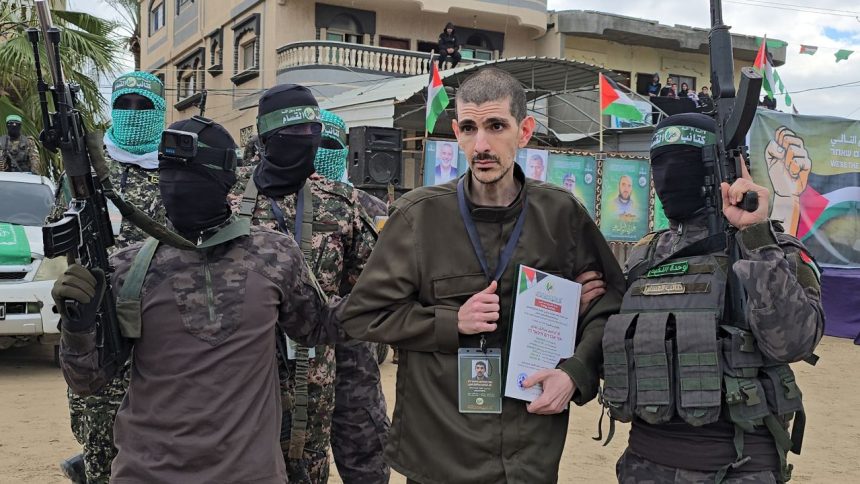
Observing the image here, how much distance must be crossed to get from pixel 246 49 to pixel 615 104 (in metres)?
15.6

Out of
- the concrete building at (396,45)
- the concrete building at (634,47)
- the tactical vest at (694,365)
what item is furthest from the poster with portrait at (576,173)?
the tactical vest at (694,365)

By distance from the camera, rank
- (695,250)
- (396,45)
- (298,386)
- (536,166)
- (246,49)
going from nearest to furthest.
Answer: (695,250) → (298,386) → (536,166) → (396,45) → (246,49)

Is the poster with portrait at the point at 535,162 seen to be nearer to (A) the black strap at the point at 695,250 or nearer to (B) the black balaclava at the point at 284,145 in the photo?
(B) the black balaclava at the point at 284,145

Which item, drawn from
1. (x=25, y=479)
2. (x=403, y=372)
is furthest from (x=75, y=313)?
(x=25, y=479)

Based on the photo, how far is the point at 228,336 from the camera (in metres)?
2.35

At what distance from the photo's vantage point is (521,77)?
17875 millimetres

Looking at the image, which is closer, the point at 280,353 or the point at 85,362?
Answer: the point at 85,362

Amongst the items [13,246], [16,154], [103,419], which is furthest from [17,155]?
[103,419]

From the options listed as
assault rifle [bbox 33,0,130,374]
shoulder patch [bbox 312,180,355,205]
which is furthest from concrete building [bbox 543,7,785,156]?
assault rifle [bbox 33,0,130,374]

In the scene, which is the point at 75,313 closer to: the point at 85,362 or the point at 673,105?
the point at 85,362

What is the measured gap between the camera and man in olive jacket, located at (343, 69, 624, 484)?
2285 millimetres

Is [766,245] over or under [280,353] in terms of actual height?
over

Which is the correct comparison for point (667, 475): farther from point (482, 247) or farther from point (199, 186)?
point (199, 186)

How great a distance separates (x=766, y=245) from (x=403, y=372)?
3.71 ft
